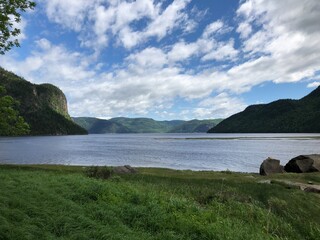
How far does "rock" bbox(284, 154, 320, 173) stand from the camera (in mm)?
48888

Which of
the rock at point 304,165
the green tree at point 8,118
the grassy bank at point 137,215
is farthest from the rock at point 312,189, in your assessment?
the green tree at point 8,118

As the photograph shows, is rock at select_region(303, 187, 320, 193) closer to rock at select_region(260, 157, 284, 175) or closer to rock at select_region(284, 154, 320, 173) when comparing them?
rock at select_region(260, 157, 284, 175)

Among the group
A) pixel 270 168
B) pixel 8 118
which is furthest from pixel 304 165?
pixel 8 118

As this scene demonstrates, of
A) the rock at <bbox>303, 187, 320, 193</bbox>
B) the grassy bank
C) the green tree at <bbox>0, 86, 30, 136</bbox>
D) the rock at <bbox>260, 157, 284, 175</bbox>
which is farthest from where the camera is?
the rock at <bbox>260, 157, 284, 175</bbox>

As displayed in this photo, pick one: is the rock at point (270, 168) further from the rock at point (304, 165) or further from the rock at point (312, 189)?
the rock at point (312, 189)

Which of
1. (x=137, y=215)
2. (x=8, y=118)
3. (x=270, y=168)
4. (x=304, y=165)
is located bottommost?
(x=270, y=168)

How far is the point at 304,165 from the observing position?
49.8 metres

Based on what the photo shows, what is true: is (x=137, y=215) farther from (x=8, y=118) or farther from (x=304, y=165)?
(x=304, y=165)

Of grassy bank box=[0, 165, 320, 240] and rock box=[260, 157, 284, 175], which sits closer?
grassy bank box=[0, 165, 320, 240]

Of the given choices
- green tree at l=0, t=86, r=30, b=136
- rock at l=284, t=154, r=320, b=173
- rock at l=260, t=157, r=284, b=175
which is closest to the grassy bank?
green tree at l=0, t=86, r=30, b=136

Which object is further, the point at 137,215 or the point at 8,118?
the point at 8,118

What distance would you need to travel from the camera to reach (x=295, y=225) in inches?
771

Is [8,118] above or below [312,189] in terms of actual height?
above

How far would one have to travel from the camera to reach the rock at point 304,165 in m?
48.9
